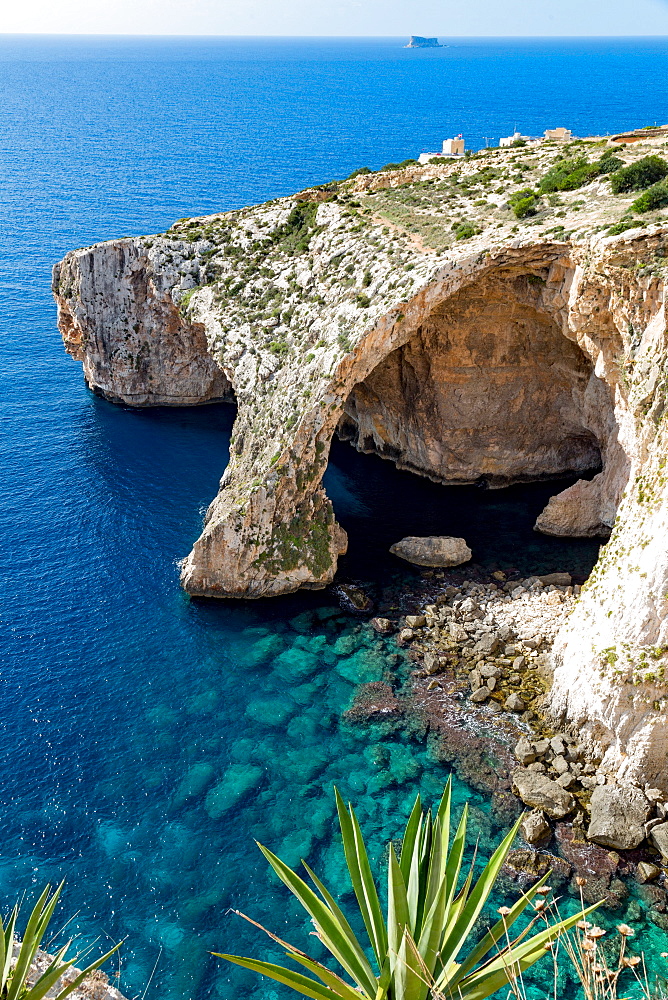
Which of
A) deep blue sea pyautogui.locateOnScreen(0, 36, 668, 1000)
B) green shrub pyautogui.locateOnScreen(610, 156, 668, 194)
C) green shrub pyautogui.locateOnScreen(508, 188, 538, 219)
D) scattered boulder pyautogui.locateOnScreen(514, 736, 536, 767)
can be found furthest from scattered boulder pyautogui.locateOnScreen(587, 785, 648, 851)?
green shrub pyautogui.locateOnScreen(508, 188, 538, 219)

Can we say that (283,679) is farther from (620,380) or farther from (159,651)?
(620,380)

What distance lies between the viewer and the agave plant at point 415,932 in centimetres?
1136

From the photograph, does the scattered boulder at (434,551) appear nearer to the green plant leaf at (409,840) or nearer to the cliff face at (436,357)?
the cliff face at (436,357)

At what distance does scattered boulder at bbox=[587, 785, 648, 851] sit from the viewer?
1056 inches

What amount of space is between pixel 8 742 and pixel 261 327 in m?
25.9

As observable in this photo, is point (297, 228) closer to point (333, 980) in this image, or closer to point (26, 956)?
point (26, 956)

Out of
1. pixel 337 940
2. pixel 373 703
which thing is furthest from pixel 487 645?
pixel 337 940

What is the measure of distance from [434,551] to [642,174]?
2082 centimetres

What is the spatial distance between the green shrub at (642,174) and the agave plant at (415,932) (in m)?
33.3

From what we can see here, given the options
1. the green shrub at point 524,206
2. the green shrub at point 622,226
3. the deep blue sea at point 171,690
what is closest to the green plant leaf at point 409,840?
the deep blue sea at point 171,690

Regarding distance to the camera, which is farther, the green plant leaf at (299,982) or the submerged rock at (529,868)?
the submerged rock at (529,868)

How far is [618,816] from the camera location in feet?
89.5

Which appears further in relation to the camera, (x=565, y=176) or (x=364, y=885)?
(x=565, y=176)

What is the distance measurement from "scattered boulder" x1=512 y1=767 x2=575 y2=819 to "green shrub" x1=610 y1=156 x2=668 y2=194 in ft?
88.6
